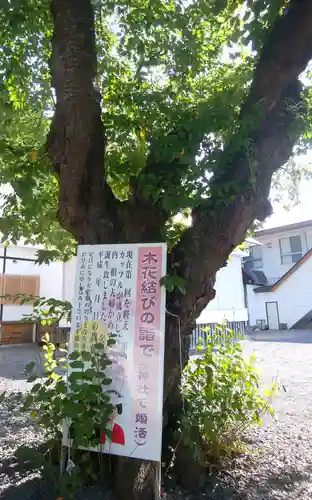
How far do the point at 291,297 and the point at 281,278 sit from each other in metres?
1.13

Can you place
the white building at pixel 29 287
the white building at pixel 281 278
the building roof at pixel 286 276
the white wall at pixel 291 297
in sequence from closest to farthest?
the white building at pixel 29 287
the building roof at pixel 286 276
the white wall at pixel 291 297
the white building at pixel 281 278

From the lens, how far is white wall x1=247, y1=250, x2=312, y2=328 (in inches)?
774

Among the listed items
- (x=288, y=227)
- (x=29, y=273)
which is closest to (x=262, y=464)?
(x=29, y=273)

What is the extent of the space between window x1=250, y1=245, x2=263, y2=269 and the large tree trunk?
20660 mm

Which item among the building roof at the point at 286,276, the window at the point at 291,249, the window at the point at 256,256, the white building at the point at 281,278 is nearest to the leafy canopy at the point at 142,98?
the white building at the point at 281,278

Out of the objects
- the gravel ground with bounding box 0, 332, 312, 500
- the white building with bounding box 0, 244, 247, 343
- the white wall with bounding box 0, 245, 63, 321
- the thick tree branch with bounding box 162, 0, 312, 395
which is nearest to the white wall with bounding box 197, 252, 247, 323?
the white building with bounding box 0, 244, 247, 343

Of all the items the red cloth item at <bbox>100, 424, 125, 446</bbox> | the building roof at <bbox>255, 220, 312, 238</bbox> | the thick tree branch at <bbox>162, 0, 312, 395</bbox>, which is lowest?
the red cloth item at <bbox>100, 424, 125, 446</bbox>

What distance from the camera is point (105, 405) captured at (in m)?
2.47

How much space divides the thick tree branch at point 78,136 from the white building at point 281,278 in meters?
16.7

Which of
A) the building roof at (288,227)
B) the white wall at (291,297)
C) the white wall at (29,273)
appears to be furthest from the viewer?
the building roof at (288,227)

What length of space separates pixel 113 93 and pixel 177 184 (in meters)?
1.63

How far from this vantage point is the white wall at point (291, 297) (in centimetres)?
1967

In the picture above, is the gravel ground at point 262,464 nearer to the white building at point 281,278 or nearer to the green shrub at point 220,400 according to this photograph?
the green shrub at point 220,400

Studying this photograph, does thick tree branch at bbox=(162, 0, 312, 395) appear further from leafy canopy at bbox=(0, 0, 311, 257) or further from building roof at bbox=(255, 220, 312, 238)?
building roof at bbox=(255, 220, 312, 238)
